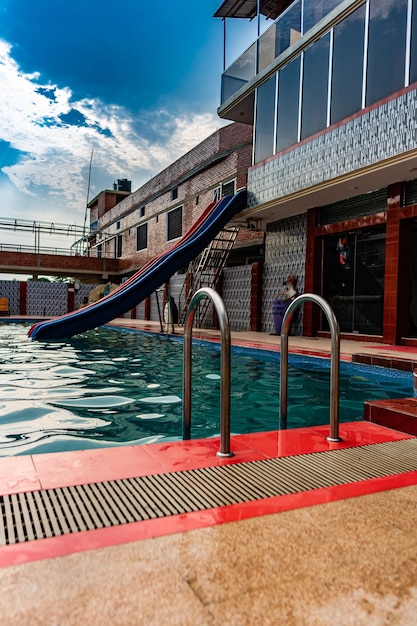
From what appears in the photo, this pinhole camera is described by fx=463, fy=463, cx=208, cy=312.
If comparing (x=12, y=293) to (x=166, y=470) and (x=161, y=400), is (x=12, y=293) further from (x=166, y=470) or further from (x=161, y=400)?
(x=166, y=470)

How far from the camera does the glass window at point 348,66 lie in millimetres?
8227

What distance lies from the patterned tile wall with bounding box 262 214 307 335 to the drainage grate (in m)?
8.94

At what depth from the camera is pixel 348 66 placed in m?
8.48

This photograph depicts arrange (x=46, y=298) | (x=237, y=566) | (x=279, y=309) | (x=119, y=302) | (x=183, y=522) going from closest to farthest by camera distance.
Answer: (x=237, y=566) < (x=183, y=522) < (x=119, y=302) < (x=279, y=309) < (x=46, y=298)

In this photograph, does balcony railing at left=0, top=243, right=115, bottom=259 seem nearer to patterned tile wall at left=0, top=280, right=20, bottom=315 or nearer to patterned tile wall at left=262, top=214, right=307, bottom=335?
patterned tile wall at left=0, top=280, right=20, bottom=315

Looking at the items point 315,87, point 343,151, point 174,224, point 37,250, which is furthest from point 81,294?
point 343,151

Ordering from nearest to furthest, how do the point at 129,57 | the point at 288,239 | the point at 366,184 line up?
the point at 366,184
the point at 288,239
the point at 129,57

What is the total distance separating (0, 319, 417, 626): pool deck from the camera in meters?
1.04

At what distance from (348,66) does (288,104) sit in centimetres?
193

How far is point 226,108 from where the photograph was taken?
1265cm

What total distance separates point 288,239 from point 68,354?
21.4 ft

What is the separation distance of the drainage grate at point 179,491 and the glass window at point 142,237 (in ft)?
70.1

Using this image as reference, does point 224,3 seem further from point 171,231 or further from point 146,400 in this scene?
point 146,400

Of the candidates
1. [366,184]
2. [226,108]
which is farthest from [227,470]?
[226,108]
